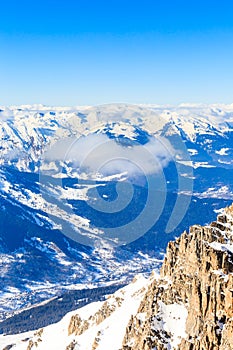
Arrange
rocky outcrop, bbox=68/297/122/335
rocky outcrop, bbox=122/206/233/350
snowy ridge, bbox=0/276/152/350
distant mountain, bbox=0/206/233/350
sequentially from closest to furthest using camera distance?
1. rocky outcrop, bbox=122/206/233/350
2. distant mountain, bbox=0/206/233/350
3. snowy ridge, bbox=0/276/152/350
4. rocky outcrop, bbox=68/297/122/335

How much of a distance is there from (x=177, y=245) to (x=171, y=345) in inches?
1418

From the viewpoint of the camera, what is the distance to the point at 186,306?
14525cm

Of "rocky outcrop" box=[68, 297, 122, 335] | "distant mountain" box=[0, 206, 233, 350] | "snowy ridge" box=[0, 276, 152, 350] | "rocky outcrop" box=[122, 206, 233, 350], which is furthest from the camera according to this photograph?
"rocky outcrop" box=[68, 297, 122, 335]

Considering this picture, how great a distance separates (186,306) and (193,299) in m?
9.57

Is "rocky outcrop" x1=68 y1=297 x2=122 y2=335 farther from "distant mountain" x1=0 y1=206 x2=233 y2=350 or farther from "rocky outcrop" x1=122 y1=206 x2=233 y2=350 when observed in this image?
A: "rocky outcrop" x1=122 y1=206 x2=233 y2=350

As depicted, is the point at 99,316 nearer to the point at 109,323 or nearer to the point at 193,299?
the point at 109,323

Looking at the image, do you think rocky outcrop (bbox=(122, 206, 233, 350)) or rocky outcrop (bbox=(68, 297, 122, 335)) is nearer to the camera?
rocky outcrop (bbox=(122, 206, 233, 350))

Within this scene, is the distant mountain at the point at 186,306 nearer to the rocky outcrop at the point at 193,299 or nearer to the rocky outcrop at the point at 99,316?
the rocky outcrop at the point at 193,299

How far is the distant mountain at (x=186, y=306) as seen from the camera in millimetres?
125250

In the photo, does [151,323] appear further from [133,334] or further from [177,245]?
[177,245]

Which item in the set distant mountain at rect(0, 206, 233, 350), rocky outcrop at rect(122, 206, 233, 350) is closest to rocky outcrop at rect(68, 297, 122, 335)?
distant mountain at rect(0, 206, 233, 350)

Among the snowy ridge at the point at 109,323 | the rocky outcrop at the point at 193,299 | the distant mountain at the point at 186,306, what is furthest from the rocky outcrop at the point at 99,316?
the rocky outcrop at the point at 193,299

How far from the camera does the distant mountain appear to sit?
411ft

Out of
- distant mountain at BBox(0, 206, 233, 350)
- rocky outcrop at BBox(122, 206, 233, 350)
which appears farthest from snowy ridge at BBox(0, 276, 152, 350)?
rocky outcrop at BBox(122, 206, 233, 350)
